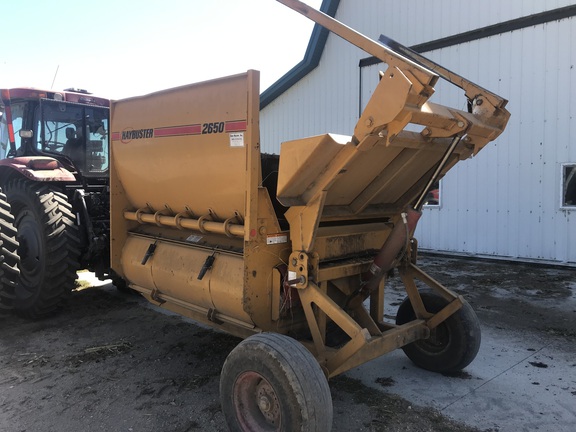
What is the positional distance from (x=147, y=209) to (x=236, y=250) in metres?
1.37

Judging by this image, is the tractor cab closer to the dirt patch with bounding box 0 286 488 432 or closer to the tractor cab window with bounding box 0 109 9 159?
the tractor cab window with bounding box 0 109 9 159

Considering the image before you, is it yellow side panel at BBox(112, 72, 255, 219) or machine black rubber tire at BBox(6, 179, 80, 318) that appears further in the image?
machine black rubber tire at BBox(6, 179, 80, 318)

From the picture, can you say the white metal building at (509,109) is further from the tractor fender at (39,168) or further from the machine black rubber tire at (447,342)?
the tractor fender at (39,168)

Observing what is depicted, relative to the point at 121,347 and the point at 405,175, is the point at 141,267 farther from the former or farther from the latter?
the point at 405,175

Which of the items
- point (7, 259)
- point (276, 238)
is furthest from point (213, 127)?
point (7, 259)

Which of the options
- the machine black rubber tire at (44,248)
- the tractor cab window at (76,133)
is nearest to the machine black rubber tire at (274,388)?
the machine black rubber tire at (44,248)

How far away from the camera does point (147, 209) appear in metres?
4.42

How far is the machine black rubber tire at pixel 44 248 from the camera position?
498 cm

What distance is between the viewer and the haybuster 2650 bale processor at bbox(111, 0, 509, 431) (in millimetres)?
2625

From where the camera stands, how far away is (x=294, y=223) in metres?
3.13

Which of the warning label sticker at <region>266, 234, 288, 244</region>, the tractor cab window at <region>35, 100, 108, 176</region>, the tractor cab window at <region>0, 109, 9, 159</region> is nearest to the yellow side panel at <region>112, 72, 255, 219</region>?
the warning label sticker at <region>266, 234, 288, 244</region>

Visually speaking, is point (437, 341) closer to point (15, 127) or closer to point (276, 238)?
point (276, 238)

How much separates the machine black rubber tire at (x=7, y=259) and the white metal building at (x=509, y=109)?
8023 mm

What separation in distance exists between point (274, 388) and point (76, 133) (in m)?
4.83
